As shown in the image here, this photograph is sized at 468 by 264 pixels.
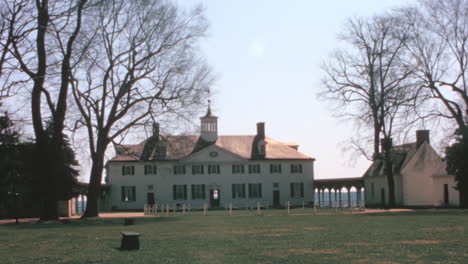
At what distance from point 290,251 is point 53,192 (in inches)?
784

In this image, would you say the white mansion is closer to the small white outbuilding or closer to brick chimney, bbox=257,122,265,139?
brick chimney, bbox=257,122,265,139

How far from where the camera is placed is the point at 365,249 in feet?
47.0

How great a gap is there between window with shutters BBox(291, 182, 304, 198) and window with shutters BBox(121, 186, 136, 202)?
16.2 metres

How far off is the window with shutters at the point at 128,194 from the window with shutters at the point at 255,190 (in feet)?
38.6

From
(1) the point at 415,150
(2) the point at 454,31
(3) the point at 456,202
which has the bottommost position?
(3) the point at 456,202

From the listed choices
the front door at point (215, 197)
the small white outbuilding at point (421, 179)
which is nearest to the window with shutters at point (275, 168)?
the front door at point (215, 197)

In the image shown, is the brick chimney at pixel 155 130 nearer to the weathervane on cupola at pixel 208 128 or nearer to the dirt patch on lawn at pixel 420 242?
the dirt patch on lawn at pixel 420 242

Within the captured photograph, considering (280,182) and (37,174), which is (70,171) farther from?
(280,182)

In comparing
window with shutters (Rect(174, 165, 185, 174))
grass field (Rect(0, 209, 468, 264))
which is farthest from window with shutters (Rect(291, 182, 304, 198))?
grass field (Rect(0, 209, 468, 264))

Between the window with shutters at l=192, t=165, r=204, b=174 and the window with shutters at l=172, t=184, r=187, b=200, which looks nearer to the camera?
the window with shutters at l=172, t=184, r=187, b=200

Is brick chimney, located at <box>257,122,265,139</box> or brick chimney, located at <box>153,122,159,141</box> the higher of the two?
brick chimney, located at <box>257,122,265,139</box>

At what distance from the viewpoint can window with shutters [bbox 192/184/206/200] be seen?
62406 millimetres

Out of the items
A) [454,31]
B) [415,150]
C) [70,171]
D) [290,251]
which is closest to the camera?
[290,251]

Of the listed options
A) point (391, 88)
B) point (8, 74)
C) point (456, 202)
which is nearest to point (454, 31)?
point (391, 88)
